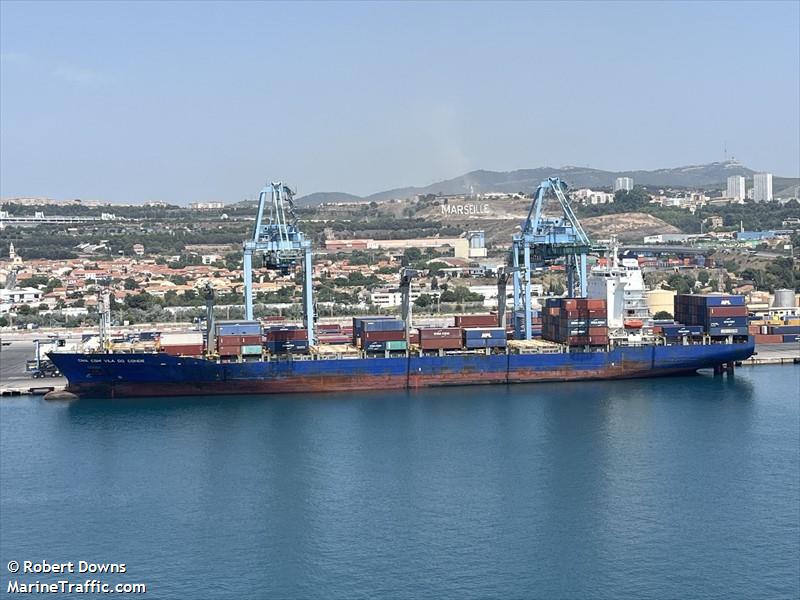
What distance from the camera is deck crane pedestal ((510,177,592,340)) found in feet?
98.9

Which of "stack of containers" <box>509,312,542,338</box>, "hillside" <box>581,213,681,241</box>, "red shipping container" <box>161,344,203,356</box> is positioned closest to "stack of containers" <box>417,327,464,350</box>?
"stack of containers" <box>509,312,542,338</box>

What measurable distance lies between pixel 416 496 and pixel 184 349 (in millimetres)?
11199

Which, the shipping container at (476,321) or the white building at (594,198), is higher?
the white building at (594,198)

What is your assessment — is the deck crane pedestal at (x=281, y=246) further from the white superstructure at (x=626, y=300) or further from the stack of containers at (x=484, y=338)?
the white superstructure at (x=626, y=300)

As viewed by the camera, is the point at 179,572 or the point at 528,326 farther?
the point at 528,326

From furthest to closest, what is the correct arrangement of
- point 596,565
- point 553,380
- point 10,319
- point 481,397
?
point 10,319 < point 553,380 < point 481,397 < point 596,565

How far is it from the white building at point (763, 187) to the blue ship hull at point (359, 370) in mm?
98401

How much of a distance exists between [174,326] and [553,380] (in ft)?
58.2

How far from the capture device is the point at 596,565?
13914 mm

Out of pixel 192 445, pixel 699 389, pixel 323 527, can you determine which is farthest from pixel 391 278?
pixel 323 527

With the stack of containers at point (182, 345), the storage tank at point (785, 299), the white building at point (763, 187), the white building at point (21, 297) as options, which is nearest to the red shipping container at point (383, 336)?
the stack of containers at point (182, 345)

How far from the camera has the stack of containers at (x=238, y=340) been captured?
1032 inches

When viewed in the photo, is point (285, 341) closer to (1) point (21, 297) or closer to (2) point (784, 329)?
(2) point (784, 329)

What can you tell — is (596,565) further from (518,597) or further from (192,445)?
(192,445)
